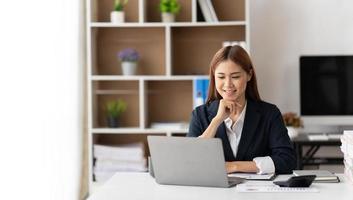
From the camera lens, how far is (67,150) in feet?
14.1

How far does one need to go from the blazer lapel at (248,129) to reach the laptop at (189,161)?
0.42 metres

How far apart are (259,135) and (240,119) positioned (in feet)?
0.36

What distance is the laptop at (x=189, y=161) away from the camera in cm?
226

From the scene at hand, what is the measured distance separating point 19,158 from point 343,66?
7.84 ft

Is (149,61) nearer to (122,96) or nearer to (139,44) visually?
(139,44)

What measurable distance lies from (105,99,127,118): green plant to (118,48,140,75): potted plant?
0.85 feet

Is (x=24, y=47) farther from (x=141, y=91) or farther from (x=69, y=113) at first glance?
(x=141, y=91)

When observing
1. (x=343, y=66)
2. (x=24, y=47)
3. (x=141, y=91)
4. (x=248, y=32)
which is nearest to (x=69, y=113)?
(x=141, y=91)

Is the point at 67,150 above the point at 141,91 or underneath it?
underneath

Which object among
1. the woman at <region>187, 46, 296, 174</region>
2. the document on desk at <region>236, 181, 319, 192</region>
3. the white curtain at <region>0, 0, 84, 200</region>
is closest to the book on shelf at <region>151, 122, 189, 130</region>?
the white curtain at <region>0, 0, 84, 200</region>

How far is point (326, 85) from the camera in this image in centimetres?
464

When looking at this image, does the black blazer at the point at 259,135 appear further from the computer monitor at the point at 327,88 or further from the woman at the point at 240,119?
the computer monitor at the point at 327,88

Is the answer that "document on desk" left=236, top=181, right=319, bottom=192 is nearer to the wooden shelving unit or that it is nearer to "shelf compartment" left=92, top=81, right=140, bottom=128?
the wooden shelving unit

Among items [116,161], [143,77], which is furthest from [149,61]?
[116,161]
